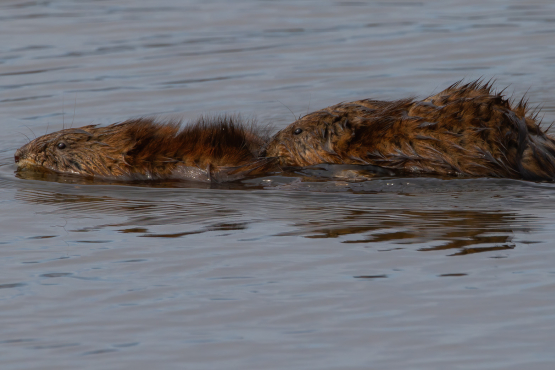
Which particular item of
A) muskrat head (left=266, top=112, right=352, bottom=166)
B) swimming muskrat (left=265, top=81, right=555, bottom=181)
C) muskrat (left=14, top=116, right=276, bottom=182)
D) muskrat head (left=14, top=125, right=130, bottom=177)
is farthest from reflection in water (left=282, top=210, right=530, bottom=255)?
muskrat head (left=14, top=125, right=130, bottom=177)

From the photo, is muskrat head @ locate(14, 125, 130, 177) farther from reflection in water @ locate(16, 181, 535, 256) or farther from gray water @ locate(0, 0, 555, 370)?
reflection in water @ locate(16, 181, 535, 256)

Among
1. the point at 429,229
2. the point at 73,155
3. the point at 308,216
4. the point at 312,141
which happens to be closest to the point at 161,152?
the point at 73,155

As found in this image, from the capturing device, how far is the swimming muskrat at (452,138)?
6156mm

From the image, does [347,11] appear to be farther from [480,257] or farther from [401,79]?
[480,257]

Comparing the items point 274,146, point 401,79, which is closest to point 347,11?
point 401,79

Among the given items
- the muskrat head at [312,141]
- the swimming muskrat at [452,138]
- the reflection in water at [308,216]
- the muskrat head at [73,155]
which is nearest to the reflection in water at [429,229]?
the reflection in water at [308,216]

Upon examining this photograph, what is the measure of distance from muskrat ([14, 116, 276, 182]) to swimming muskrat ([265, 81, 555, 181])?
2.59 ft

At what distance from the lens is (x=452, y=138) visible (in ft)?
20.3

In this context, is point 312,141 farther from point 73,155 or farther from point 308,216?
point 73,155

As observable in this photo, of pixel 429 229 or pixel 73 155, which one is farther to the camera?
pixel 73 155

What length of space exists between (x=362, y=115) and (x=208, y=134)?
4.04 ft

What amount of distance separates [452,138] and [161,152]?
229 centimetres

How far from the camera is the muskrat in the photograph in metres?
7.02

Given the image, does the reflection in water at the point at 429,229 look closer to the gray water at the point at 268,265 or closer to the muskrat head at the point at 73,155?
the gray water at the point at 268,265
